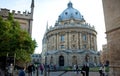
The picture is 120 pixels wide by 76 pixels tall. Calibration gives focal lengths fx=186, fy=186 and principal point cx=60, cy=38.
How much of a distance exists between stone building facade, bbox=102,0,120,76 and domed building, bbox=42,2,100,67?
58.1m

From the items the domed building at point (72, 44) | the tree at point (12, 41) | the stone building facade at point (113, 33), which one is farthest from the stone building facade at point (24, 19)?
the domed building at point (72, 44)

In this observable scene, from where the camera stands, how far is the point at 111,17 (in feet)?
25.1

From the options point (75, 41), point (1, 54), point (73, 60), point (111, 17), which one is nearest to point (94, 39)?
point (75, 41)

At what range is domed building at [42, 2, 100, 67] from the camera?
219 feet

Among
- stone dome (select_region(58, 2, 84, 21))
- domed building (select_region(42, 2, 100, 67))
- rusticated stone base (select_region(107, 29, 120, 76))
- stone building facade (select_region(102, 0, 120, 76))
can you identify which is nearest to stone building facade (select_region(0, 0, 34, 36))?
stone building facade (select_region(102, 0, 120, 76))

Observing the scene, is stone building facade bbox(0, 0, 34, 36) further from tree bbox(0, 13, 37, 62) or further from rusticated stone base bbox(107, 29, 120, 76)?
rusticated stone base bbox(107, 29, 120, 76)

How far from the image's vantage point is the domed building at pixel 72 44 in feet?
219

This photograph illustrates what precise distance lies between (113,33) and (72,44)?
209 feet

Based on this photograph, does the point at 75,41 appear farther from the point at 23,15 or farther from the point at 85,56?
the point at 23,15

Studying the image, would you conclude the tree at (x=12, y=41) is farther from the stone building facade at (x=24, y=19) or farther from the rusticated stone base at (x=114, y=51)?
the rusticated stone base at (x=114, y=51)

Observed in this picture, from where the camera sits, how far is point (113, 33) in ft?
24.2

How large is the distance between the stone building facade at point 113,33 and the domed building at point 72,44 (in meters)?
58.1

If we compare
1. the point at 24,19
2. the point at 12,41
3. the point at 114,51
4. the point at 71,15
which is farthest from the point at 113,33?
the point at 71,15

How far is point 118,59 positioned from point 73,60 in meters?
60.5
